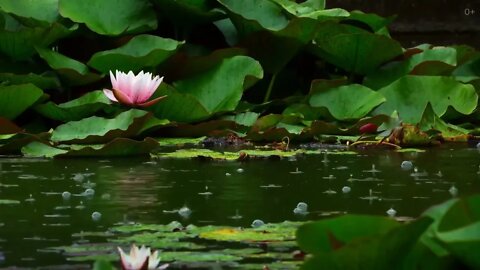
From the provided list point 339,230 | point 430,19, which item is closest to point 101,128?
point 339,230

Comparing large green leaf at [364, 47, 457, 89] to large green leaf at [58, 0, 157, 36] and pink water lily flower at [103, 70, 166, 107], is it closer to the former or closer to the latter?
large green leaf at [58, 0, 157, 36]

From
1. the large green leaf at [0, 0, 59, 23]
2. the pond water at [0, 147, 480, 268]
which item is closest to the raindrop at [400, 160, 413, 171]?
the pond water at [0, 147, 480, 268]

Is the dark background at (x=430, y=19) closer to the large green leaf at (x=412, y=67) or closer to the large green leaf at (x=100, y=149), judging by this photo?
the large green leaf at (x=412, y=67)

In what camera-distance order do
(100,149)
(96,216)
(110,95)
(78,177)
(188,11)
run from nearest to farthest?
(96,216) < (78,177) < (100,149) < (110,95) < (188,11)

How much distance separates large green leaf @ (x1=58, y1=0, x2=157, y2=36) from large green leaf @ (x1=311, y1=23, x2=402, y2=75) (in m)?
0.99

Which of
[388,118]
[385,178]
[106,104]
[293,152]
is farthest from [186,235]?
[388,118]

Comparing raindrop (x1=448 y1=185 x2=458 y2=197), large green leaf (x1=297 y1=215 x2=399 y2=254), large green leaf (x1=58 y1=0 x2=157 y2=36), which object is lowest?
large green leaf (x1=297 y1=215 x2=399 y2=254)

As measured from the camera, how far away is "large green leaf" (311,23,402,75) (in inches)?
236

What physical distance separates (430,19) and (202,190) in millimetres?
4802

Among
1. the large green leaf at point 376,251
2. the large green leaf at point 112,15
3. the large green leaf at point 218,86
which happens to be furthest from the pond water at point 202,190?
the large green leaf at point 112,15

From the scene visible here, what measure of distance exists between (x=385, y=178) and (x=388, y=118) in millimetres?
1685

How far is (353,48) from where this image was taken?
6.04 meters

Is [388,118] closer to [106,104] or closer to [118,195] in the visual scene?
[106,104]

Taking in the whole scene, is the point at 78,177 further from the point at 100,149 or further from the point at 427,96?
the point at 427,96
